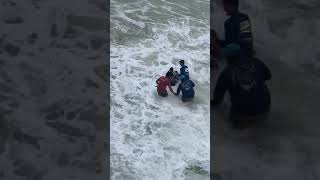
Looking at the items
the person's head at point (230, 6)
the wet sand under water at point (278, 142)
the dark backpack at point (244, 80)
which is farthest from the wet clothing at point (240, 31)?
the dark backpack at point (244, 80)

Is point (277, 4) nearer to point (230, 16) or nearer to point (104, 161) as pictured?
point (230, 16)

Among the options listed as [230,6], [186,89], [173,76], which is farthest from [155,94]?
[230,6]

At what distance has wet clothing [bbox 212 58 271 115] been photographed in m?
7.14

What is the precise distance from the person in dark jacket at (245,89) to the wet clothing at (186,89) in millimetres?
287

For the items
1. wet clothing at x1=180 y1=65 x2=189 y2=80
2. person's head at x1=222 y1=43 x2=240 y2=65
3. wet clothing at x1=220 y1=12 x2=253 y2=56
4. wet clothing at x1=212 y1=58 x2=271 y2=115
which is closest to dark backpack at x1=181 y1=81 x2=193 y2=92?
wet clothing at x1=180 y1=65 x2=189 y2=80

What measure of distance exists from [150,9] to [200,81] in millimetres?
1711

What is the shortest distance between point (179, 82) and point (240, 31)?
1.08 metres

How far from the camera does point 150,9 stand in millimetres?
9117

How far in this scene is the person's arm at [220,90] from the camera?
7.27 meters

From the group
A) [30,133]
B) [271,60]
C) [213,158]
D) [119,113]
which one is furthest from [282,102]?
[30,133]

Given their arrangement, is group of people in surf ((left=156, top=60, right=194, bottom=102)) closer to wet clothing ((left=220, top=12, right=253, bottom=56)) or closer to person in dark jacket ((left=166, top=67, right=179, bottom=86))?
person in dark jacket ((left=166, top=67, right=179, bottom=86))

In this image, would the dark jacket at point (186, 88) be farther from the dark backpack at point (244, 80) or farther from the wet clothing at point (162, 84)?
the dark backpack at point (244, 80)

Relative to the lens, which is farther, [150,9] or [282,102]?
[150,9]

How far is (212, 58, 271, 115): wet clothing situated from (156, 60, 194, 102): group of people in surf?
362 millimetres
